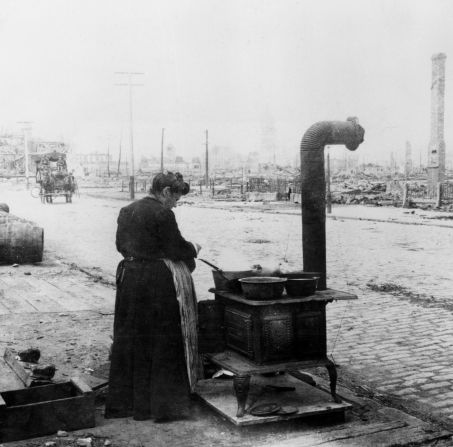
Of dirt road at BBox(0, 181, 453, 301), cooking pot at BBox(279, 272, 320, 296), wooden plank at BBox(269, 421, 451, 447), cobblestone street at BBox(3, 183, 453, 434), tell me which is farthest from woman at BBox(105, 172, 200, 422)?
dirt road at BBox(0, 181, 453, 301)

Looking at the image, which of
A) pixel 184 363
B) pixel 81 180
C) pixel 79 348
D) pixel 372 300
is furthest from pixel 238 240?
pixel 81 180

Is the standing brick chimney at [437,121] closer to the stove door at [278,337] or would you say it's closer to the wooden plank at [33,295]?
the wooden plank at [33,295]

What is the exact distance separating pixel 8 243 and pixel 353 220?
13.8 meters

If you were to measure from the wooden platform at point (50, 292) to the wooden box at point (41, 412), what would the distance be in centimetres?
374

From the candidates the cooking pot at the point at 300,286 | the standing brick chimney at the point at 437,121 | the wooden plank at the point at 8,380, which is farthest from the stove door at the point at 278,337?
the standing brick chimney at the point at 437,121

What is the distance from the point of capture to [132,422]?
4.71m

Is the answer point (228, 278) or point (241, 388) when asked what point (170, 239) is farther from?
point (241, 388)

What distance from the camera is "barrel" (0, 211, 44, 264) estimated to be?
12.1 metres

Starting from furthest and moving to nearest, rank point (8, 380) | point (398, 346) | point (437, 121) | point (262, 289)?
1. point (437, 121)
2. point (398, 346)
3. point (8, 380)
4. point (262, 289)

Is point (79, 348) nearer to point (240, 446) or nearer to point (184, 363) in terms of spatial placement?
point (184, 363)

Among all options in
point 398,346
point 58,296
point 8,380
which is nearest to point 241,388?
point 8,380

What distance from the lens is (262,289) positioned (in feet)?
15.2

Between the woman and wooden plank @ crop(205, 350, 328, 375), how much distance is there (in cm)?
32

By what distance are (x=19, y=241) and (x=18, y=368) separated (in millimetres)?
7413
